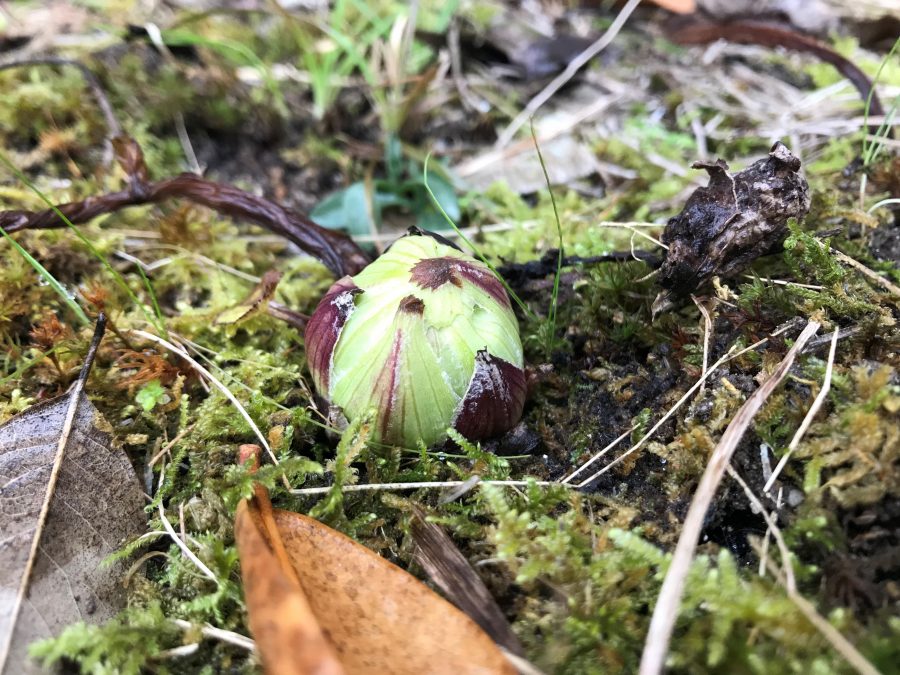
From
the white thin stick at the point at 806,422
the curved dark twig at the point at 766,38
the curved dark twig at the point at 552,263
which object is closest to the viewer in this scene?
the white thin stick at the point at 806,422

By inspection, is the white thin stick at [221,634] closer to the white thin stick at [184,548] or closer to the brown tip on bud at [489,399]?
the white thin stick at [184,548]

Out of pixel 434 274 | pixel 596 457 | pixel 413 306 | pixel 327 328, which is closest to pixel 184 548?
pixel 327 328

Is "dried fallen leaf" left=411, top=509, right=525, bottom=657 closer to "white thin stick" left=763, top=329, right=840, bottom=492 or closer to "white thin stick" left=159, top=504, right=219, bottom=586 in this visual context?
"white thin stick" left=159, top=504, right=219, bottom=586

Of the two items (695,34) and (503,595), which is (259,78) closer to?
(695,34)

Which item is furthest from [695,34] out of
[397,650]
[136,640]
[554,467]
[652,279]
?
[136,640]

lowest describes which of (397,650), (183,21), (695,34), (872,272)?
(397,650)

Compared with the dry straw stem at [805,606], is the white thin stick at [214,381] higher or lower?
lower

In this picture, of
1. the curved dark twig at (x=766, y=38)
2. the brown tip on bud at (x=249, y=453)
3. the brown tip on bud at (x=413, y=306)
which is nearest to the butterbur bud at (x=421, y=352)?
the brown tip on bud at (x=413, y=306)

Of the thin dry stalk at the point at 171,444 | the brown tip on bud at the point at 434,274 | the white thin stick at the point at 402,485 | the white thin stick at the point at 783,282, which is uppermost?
the white thin stick at the point at 783,282
